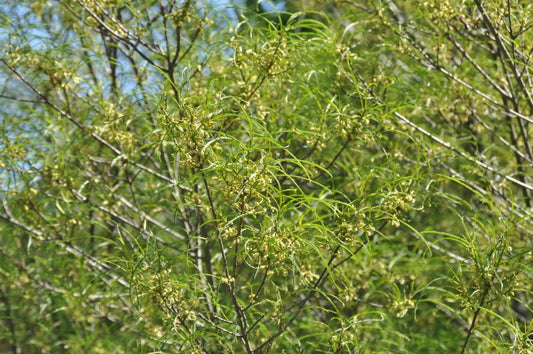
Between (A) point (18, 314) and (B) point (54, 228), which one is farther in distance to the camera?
(A) point (18, 314)

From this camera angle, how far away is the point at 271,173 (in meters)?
1.76

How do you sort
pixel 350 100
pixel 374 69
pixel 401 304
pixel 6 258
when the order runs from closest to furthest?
pixel 401 304
pixel 374 69
pixel 350 100
pixel 6 258

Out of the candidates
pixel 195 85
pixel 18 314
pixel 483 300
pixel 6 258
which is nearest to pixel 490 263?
pixel 483 300

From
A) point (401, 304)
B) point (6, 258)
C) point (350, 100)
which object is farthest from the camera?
point (6, 258)

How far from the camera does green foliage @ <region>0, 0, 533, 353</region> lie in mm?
1946

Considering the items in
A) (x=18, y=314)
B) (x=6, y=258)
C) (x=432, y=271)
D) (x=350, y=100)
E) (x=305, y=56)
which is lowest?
(x=432, y=271)

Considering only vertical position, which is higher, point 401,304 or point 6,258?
point 6,258

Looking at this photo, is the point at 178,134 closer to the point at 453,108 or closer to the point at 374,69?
the point at 374,69

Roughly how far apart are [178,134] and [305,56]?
122 centimetres

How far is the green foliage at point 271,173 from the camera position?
1.95 meters

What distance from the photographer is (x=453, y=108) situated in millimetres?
3049

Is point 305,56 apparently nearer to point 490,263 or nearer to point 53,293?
point 490,263

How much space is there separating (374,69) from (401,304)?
41.9 inches

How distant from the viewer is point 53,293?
11.7 ft
